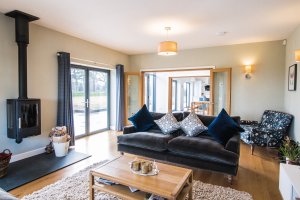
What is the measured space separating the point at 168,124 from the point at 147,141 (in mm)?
637

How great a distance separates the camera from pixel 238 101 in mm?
5086

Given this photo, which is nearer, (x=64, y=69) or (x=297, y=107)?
(x=297, y=107)

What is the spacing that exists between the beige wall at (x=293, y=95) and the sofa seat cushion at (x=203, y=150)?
1.90 m

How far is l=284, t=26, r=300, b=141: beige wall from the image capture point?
3.57 meters

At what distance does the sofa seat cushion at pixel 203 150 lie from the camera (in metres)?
2.64

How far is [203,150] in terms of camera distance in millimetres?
2822

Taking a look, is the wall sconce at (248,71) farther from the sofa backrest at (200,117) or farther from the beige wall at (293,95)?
the sofa backrest at (200,117)

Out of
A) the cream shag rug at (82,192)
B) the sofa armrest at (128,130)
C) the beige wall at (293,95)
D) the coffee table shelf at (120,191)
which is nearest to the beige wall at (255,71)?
the beige wall at (293,95)

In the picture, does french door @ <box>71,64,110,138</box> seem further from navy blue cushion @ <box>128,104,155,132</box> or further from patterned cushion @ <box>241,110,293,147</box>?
patterned cushion @ <box>241,110,293,147</box>

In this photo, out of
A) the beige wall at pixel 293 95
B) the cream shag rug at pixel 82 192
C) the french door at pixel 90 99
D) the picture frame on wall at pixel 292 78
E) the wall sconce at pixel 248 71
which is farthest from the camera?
the french door at pixel 90 99

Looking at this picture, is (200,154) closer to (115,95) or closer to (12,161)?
(12,161)

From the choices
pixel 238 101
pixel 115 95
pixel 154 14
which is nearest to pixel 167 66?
pixel 115 95

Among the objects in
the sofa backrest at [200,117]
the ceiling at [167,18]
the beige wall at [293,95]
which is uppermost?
the ceiling at [167,18]

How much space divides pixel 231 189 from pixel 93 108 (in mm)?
4259
